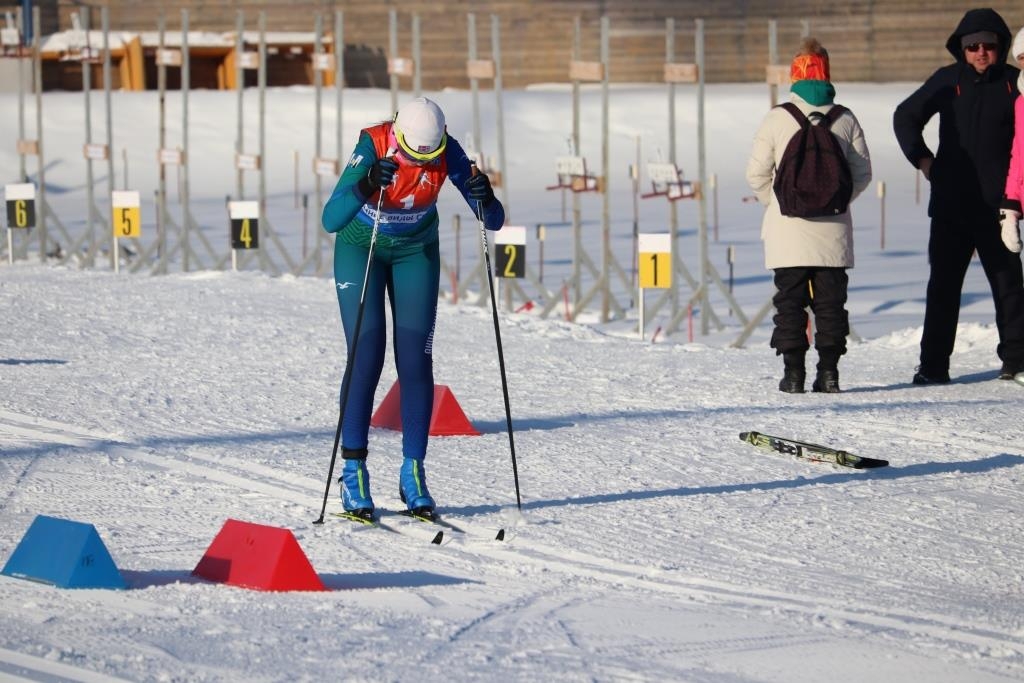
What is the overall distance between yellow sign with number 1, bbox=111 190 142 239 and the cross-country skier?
10866 mm

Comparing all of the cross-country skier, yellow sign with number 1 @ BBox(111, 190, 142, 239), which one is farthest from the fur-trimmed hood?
yellow sign with number 1 @ BBox(111, 190, 142, 239)

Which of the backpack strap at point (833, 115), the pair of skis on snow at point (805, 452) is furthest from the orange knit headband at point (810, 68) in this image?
the pair of skis on snow at point (805, 452)

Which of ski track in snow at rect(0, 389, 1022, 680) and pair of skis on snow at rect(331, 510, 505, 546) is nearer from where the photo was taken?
ski track in snow at rect(0, 389, 1022, 680)

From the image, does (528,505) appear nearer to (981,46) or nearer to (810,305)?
(810,305)

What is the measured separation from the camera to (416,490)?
5695 mm

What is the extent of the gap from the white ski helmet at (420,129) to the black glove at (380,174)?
100 mm

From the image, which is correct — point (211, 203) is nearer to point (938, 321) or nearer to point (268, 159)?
point (268, 159)

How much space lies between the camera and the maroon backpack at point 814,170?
8.43 m

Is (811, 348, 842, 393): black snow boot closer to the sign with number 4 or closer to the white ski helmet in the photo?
the white ski helmet

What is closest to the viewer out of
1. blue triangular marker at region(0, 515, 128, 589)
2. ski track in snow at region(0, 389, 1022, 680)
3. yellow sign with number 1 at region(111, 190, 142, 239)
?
ski track in snow at region(0, 389, 1022, 680)

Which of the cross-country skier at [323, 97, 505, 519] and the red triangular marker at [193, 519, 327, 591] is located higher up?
the cross-country skier at [323, 97, 505, 519]

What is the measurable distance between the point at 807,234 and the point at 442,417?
2.24m

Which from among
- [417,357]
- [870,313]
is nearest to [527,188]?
[870,313]

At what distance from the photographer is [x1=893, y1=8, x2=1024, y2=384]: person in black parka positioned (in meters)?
8.69
